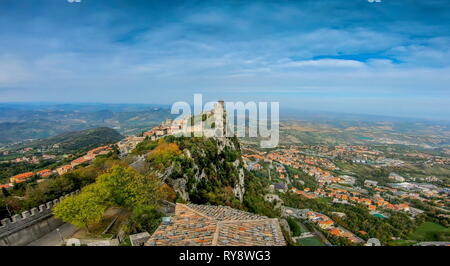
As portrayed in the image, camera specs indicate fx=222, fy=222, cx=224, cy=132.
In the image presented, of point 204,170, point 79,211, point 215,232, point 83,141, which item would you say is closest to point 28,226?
point 79,211

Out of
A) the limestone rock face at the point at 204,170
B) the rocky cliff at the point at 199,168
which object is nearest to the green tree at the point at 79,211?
the rocky cliff at the point at 199,168

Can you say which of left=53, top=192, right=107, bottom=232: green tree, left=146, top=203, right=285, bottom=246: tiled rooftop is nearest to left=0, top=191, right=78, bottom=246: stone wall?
left=53, top=192, right=107, bottom=232: green tree

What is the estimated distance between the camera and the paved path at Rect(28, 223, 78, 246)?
9.07 metres

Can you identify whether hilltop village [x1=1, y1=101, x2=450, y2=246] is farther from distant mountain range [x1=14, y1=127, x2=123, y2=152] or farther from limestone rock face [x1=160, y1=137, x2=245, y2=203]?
distant mountain range [x1=14, y1=127, x2=123, y2=152]

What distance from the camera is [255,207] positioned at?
78.3 feet

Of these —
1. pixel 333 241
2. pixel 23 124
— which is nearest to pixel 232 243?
pixel 333 241

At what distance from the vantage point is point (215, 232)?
16.7 ft

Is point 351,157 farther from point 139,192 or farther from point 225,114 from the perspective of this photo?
point 139,192

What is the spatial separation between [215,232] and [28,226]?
903 centimetres

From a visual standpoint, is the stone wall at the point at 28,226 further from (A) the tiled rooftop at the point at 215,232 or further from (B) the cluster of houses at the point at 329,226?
(B) the cluster of houses at the point at 329,226

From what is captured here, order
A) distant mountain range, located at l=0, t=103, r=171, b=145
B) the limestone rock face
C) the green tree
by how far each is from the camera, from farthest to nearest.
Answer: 1. distant mountain range, located at l=0, t=103, r=171, b=145
2. the limestone rock face
3. the green tree

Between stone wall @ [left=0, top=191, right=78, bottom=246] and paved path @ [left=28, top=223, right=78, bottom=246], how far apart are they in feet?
0.71

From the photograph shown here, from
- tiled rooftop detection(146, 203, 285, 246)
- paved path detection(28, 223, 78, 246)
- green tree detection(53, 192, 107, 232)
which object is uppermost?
tiled rooftop detection(146, 203, 285, 246)

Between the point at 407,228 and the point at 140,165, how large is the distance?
44533 mm
